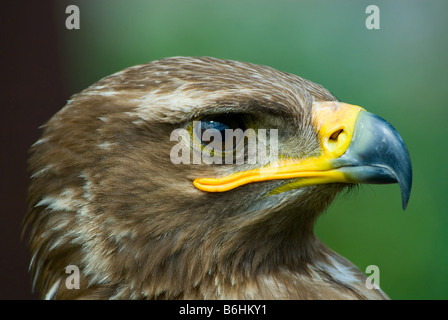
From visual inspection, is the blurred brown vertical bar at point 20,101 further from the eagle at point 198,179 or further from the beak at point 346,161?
the beak at point 346,161

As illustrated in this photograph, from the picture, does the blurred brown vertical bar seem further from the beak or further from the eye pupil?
the beak

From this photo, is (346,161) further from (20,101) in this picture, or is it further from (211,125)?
(20,101)

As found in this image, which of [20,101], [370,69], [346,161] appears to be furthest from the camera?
[370,69]

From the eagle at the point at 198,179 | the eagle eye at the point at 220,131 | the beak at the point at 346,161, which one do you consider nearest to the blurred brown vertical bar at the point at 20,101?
the eagle at the point at 198,179

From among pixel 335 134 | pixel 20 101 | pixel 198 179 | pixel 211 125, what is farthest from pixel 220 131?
pixel 20 101

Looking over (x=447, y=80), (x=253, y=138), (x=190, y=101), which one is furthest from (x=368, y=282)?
(x=447, y=80)
